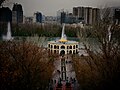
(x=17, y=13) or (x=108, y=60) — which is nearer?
(x=108, y=60)

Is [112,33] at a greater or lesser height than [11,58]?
greater

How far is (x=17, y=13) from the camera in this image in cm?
387

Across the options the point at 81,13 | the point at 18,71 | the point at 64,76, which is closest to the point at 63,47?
the point at 64,76

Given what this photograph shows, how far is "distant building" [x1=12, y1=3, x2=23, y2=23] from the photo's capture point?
11.5 ft

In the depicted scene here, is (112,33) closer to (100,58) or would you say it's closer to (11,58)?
(100,58)

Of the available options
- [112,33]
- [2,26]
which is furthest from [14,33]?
[112,33]

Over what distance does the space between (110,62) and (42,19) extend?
2.77m

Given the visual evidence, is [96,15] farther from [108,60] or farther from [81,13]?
[108,60]

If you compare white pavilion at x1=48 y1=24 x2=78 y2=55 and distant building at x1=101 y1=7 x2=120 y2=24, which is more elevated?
distant building at x1=101 y1=7 x2=120 y2=24

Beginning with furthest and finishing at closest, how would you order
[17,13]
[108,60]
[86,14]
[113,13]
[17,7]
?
[86,14] < [17,13] < [17,7] < [113,13] < [108,60]

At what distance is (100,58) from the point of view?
2.63 metres

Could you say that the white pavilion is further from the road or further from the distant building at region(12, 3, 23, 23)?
the distant building at region(12, 3, 23, 23)

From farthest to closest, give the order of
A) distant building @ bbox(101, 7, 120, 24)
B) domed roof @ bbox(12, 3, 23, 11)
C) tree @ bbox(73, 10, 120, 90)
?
domed roof @ bbox(12, 3, 23, 11) → distant building @ bbox(101, 7, 120, 24) → tree @ bbox(73, 10, 120, 90)

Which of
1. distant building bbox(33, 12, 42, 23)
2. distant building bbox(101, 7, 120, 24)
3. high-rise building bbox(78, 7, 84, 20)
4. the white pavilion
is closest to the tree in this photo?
distant building bbox(101, 7, 120, 24)
